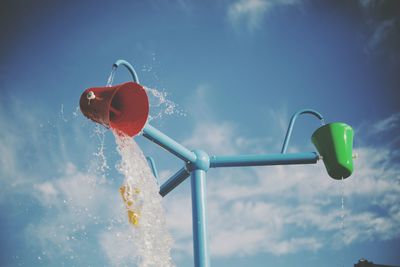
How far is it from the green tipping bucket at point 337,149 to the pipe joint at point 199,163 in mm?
1217

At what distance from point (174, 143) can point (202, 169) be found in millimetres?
372

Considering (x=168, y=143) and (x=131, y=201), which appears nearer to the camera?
(x=131, y=201)

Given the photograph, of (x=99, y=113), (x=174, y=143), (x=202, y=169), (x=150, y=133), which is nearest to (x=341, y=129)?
(x=202, y=169)

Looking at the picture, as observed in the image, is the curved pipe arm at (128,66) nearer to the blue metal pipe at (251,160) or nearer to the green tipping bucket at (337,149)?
the blue metal pipe at (251,160)

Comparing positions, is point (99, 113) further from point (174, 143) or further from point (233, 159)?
point (233, 159)

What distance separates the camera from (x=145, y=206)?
8.86 feet

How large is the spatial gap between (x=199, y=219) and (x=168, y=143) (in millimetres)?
662

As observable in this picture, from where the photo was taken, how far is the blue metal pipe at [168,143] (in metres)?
2.62

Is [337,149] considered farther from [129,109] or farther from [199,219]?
[129,109]

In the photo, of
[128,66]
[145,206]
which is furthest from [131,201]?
[128,66]

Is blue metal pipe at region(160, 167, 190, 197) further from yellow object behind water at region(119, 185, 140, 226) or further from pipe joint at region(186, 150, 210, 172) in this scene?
yellow object behind water at region(119, 185, 140, 226)

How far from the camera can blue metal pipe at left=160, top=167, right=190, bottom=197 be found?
3.11m

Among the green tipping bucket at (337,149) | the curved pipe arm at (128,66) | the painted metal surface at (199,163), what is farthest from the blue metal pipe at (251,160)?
the curved pipe arm at (128,66)

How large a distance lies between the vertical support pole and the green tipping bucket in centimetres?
132
